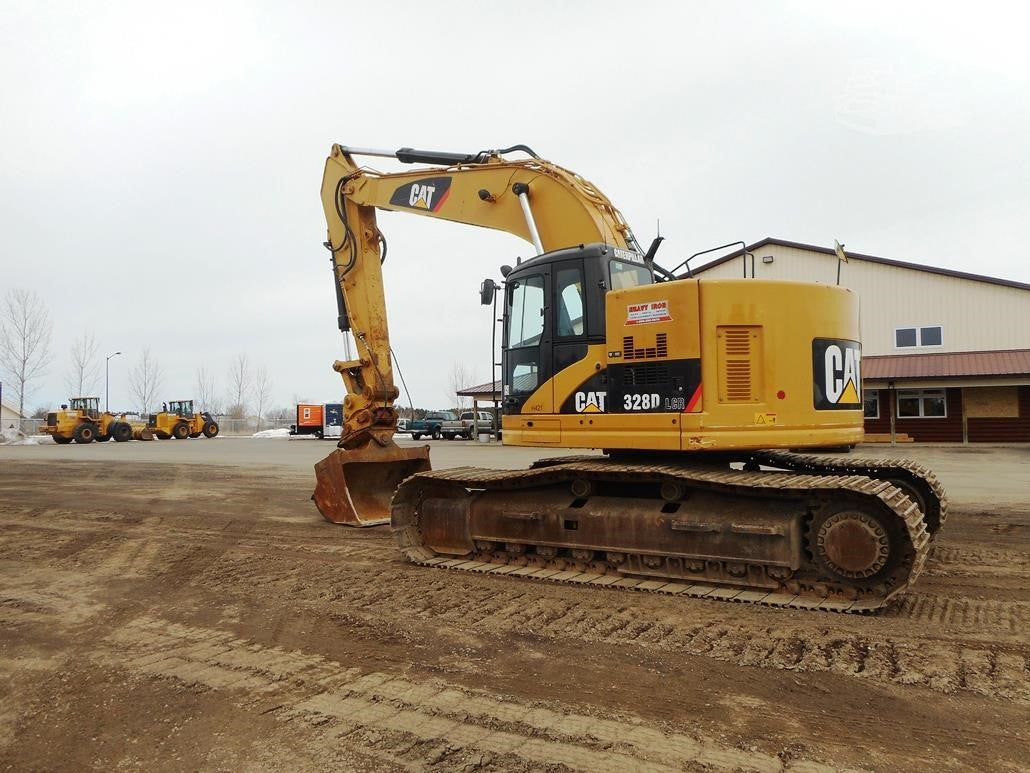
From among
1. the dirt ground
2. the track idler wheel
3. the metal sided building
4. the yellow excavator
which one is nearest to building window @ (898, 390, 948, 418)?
the metal sided building

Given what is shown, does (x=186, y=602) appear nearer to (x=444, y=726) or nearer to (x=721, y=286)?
(x=444, y=726)

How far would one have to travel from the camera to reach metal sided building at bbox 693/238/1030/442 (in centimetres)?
2756

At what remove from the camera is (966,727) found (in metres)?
3.83

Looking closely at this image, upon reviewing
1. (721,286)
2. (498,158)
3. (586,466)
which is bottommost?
(586,466)

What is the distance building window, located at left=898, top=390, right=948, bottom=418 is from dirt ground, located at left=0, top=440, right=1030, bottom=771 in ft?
74.8

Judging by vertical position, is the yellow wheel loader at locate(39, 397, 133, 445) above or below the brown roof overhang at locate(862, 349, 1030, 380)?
below

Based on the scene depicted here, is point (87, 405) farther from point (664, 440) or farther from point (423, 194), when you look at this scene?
point (664, 440)

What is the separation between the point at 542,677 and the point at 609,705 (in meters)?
0.57

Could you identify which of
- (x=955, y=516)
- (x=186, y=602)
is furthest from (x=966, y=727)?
(x=955, y=516)

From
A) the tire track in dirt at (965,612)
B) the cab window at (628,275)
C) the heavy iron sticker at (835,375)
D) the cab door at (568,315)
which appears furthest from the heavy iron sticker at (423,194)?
the tire track in dirt at (965,612)

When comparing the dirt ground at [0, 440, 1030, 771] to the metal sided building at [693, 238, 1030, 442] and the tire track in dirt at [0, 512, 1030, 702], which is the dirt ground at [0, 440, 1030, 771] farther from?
the metal sided building at [693, 238, 1030, 442]

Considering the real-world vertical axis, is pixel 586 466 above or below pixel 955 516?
above

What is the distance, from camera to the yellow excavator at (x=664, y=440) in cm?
632

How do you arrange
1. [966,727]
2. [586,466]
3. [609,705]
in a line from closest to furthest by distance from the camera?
[966,727]
[609,705]
[586,466]
